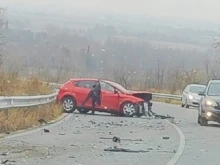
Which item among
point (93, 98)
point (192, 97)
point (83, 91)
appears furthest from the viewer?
point (192, 97)

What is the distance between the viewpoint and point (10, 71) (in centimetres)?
2828

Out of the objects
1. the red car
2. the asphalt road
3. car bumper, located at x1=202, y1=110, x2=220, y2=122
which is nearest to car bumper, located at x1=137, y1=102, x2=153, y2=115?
the red car

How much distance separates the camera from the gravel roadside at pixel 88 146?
12.9m

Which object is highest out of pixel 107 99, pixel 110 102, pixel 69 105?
pixel 107 99

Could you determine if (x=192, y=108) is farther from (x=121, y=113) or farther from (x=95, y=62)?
(x=95, y=62)

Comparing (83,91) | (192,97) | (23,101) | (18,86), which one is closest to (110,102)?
(83,91)

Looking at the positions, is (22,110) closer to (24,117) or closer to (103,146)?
(24,117)

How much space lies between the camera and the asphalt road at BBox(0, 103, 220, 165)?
42.7 ft

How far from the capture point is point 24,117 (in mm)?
20250

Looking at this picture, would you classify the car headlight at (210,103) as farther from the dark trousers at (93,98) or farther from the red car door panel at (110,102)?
the dark trousers at (93,98)

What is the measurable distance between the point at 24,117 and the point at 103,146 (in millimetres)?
5136

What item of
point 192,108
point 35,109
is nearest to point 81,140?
point 35,109

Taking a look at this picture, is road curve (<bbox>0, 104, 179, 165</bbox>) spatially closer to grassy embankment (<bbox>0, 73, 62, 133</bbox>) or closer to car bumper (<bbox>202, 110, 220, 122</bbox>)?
grassy embankment (<bbox>0, 73, 62, 133</bbox>)

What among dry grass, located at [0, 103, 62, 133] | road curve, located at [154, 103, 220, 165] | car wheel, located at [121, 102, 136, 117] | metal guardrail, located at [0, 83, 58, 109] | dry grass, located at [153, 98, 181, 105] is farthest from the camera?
dry grass, located at [153, 98, 181, 105]
